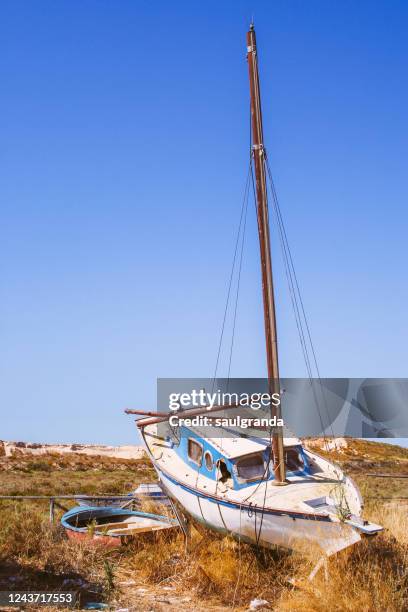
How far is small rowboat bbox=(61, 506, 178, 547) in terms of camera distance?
1214 cm

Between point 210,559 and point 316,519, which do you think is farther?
point 210,559

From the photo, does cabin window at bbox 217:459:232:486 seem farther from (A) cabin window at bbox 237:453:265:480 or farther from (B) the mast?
(B) the mast

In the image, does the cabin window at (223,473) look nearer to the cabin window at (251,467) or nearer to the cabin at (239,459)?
the cabin at (239,459)

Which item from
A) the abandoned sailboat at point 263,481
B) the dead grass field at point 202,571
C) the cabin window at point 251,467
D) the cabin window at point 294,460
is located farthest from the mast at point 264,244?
the dead grass field at point 202,571

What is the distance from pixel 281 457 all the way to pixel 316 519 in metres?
2.40

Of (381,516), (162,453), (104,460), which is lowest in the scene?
(104,460)

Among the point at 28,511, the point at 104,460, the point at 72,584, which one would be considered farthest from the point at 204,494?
the point at 104,460

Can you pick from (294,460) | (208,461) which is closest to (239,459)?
(208,461)

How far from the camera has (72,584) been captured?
978 centimetres

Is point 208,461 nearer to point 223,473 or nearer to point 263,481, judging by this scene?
point 223,473

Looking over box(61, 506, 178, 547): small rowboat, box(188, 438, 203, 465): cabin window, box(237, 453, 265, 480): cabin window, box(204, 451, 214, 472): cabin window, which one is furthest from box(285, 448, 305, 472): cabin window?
box(61, 506, 178, 547): small rowboat

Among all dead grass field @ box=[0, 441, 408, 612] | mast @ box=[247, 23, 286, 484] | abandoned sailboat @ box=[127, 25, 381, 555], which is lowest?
dead grass field @ box=[0, 441, 408, 612]

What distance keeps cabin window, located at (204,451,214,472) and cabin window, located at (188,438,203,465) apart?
33cm

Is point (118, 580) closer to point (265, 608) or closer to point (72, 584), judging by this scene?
point (72, 584)
